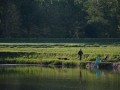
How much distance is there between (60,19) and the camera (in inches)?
4429

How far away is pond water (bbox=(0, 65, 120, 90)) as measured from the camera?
37094mm

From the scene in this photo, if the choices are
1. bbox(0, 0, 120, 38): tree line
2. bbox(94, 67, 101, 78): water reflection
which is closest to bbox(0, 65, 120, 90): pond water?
bbox(94, 67, 101, 78): water reflection

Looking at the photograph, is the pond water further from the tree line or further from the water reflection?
the tree line

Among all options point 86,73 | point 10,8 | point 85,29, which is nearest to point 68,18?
point 85,29

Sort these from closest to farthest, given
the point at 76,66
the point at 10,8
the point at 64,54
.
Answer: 1. the point at 76,66
2. the point at 64,54
3. the point at 10,8

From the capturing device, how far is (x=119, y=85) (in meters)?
38.1

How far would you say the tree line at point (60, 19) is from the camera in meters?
106

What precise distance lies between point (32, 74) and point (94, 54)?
41.3ft

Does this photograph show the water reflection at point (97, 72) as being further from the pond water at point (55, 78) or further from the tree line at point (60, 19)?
the tree line at point (60, 19)

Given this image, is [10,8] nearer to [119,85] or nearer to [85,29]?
[85,29]

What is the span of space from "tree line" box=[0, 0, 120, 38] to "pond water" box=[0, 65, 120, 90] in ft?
174

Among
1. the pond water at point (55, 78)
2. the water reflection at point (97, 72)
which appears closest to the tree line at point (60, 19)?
the pond water at point (55, 78)

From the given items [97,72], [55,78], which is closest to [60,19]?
[97,72]

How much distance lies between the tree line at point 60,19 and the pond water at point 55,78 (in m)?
53.1
